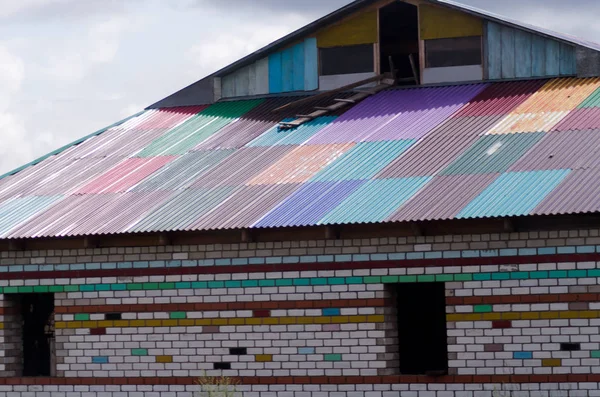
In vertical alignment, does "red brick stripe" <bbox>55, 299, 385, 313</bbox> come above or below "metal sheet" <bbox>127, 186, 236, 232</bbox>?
below

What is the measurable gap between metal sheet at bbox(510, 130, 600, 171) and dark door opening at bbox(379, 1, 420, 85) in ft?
17.0

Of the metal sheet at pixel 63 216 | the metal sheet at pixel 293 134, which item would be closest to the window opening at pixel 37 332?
the metal sheet at pixel 63 216

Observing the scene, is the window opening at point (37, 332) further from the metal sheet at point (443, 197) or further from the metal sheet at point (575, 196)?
the metal sheet at point (575, 196)

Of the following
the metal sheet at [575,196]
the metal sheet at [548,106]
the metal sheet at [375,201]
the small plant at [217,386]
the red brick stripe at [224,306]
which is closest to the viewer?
the metal sheet at [575,196]

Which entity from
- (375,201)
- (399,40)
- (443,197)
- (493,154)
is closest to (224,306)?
(375,201)

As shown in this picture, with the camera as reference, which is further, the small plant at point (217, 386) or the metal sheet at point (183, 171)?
the metal sheet at point (183, 171)

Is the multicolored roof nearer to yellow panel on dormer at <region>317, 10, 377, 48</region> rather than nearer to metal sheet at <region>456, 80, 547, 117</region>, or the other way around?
metal sheet at <region>456, 80, 547, 117</region>

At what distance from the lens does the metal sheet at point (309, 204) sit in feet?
57.4

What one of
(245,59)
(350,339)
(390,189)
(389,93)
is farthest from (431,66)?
(350,339)

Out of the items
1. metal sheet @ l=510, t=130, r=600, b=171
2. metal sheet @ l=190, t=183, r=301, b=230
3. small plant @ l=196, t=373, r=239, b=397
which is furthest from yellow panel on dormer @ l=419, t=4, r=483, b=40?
small plant @ l=196, t=373, r=239, b=397

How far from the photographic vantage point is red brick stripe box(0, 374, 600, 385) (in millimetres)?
16594

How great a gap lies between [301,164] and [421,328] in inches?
121

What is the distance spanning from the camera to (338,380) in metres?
17.7

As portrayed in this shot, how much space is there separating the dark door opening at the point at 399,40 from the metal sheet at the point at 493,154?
14.6 feet
